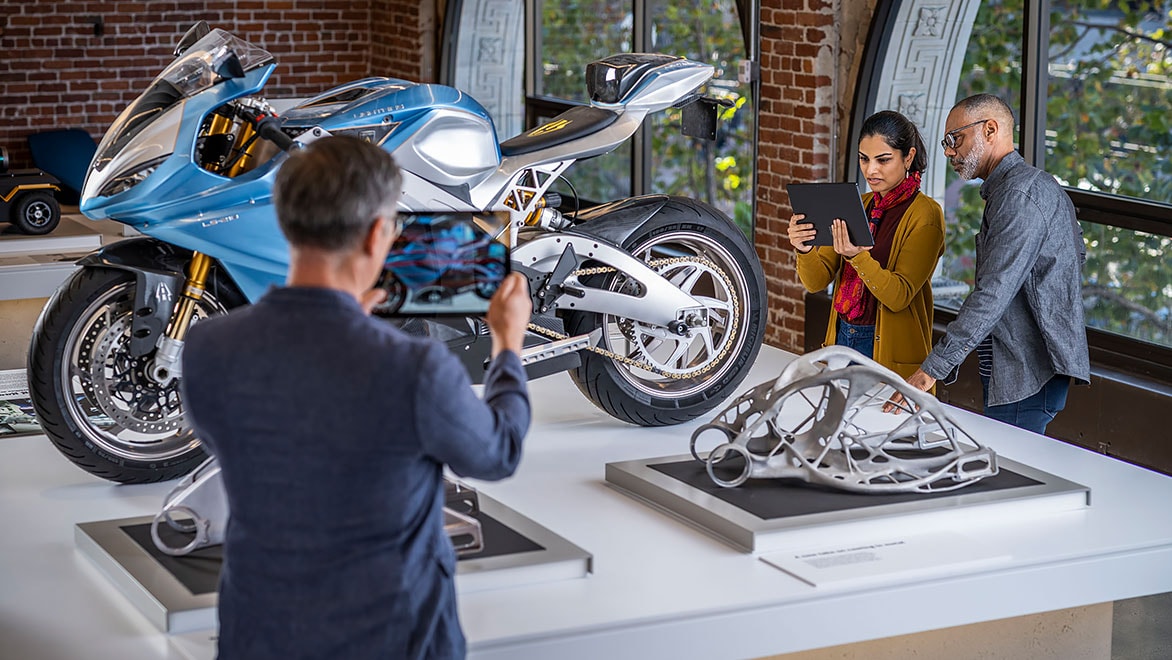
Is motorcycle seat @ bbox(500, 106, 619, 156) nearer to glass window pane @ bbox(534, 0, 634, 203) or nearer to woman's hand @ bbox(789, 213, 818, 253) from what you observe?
woman's hand @ bbox(789, 213, 818, 253)

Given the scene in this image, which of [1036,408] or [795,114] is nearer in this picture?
[1036,408]

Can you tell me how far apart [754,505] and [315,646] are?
1.22 meters

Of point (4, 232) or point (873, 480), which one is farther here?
point (4, 232)

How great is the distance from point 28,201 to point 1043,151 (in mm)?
4748

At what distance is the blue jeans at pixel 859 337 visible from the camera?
385 cm

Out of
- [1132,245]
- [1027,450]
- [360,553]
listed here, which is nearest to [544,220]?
[1027,450]

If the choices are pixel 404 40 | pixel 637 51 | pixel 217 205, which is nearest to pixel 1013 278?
pixel 217 205

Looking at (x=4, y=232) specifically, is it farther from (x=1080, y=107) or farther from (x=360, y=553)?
(x=360, y=553)

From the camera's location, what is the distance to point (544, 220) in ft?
12.3

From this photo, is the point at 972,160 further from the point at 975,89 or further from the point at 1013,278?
the point at 975,89

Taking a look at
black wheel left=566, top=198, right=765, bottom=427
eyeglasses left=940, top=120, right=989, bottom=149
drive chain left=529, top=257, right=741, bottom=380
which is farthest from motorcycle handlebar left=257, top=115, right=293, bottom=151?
eyeglasses left=940, top=120, right=989, bottom=149

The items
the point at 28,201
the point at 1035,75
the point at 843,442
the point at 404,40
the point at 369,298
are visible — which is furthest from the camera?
the point at 404,40

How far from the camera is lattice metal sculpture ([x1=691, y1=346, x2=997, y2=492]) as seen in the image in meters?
2.89

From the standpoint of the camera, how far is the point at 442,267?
2387 millimetres
